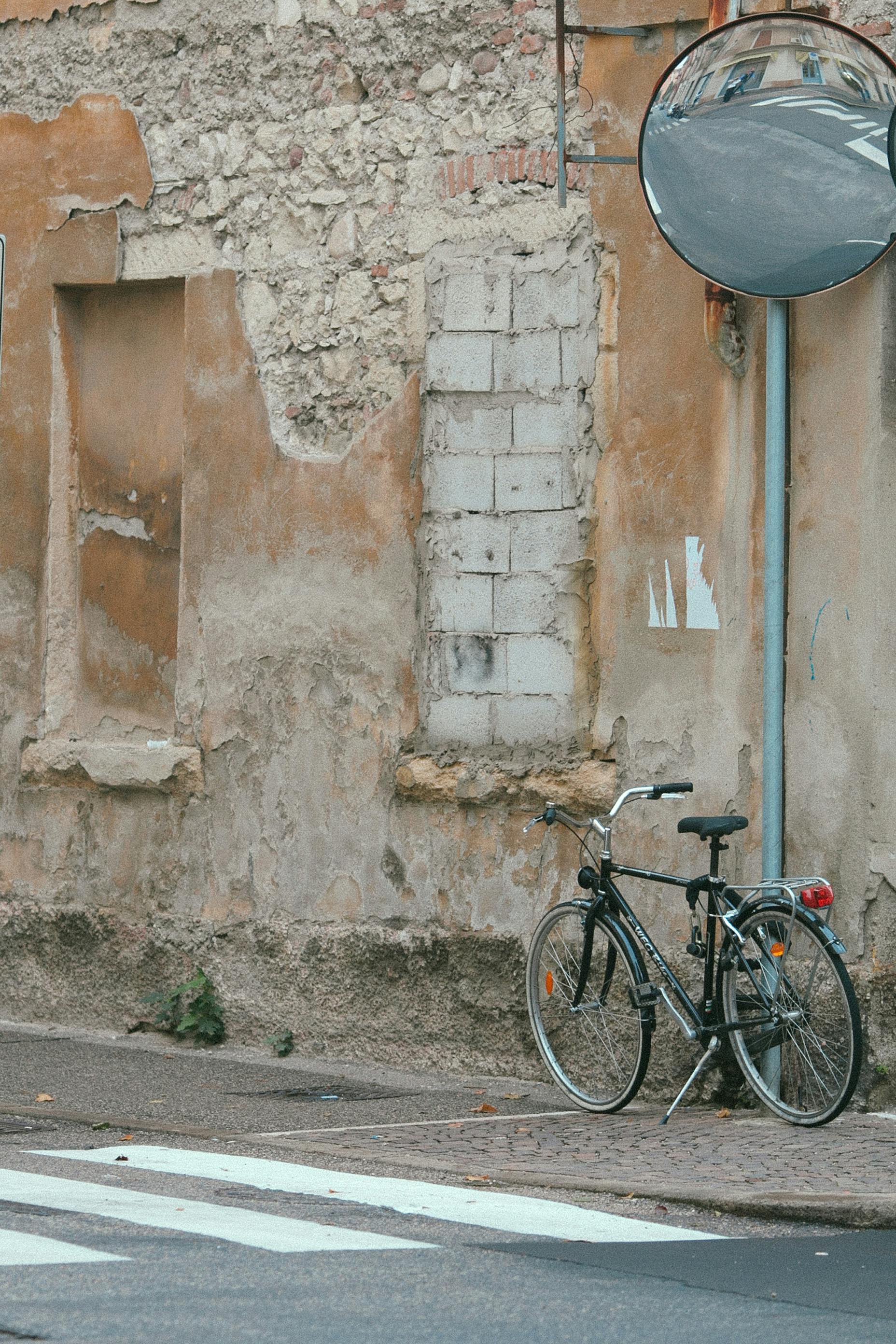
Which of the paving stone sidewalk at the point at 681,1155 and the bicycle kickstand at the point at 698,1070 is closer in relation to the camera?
the paving stone sidewalk at the point at 681,1155

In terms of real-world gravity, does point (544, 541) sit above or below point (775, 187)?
below

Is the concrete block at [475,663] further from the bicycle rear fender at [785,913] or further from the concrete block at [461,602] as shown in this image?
the bicycle rear fender at [785,913]

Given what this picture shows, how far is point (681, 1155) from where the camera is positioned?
6840mm

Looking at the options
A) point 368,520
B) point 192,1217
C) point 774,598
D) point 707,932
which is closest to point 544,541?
point 368,520

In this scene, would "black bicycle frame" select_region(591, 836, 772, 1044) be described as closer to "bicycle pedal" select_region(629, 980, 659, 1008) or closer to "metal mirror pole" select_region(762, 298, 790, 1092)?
"bicycle pedal" select_region(629, 980, 659, 1008)

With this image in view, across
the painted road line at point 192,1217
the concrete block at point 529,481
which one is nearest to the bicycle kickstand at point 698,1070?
the painted road line at point 192,1217

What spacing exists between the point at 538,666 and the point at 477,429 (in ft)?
3.42

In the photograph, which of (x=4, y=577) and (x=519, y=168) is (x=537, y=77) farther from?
(x=4, y=577)

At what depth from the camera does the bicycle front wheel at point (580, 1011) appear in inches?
312

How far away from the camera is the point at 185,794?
938cm

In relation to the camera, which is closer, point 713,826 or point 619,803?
point 713,826

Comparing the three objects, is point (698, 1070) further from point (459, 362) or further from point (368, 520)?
point (459, 362)

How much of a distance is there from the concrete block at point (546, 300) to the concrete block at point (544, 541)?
2.62 ft

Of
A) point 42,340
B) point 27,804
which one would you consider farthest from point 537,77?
point 27,804
